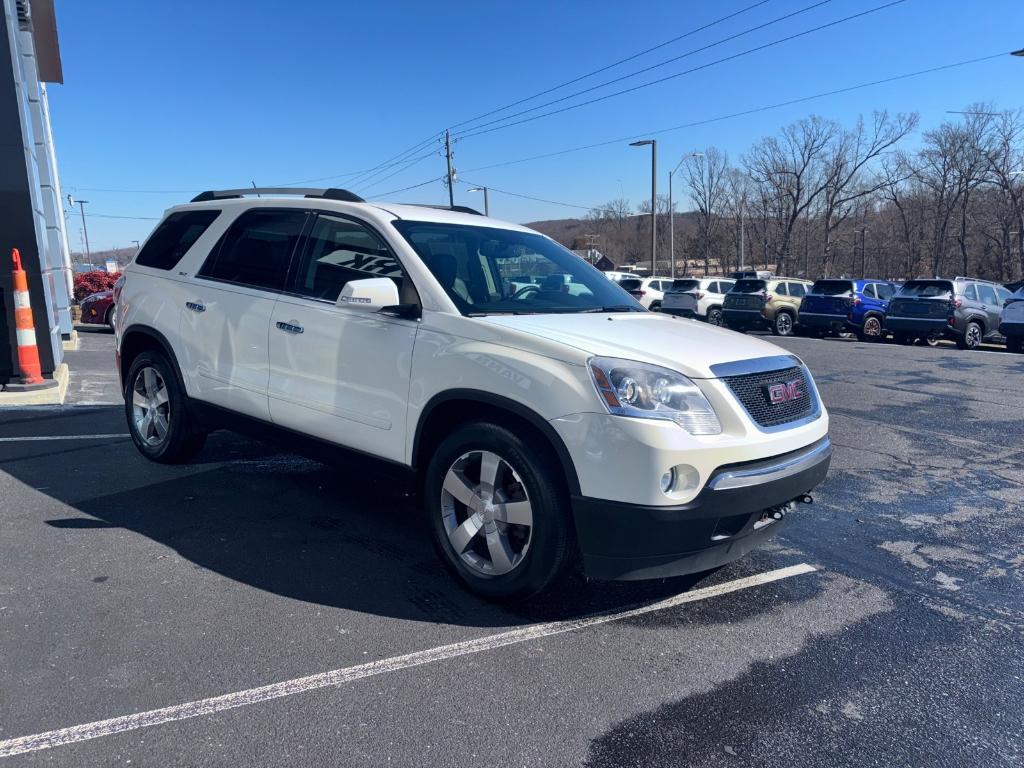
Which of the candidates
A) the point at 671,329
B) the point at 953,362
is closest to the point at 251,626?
the point at 671,329

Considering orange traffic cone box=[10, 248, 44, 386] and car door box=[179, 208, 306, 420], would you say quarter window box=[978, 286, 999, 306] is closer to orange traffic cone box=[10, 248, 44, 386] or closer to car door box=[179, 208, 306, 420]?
car door box=[179, 208, 306, 420]

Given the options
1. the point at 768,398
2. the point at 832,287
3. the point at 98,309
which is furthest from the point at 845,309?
the point at 98,309

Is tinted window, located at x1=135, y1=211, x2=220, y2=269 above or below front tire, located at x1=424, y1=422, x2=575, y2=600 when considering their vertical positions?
above

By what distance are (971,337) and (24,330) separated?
63.3 ft

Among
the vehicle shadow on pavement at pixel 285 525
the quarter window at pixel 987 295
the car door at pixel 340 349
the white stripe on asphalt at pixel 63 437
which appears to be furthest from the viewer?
the quarter window at pixel 987 295

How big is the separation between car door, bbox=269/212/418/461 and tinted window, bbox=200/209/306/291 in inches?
5.9

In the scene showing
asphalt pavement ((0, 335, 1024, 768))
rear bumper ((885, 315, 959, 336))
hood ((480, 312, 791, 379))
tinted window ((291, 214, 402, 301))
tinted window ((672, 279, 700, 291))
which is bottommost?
rear bumper ((885, 315, 959, 336))

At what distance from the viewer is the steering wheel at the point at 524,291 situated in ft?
13.4

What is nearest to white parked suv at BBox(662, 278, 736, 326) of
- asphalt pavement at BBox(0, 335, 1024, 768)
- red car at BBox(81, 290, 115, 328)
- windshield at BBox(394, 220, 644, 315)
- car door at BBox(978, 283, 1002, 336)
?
car door at BBox(978, 283, 1002, 336)

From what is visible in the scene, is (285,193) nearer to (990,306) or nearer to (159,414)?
(159,414)

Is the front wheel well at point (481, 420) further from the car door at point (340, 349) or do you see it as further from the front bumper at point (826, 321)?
the front bumper at point (826, 321)

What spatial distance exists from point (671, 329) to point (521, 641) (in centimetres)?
172

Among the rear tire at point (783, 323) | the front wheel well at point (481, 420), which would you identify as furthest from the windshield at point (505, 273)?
the rear tire at point (783, 323)

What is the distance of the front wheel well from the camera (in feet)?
10.3
